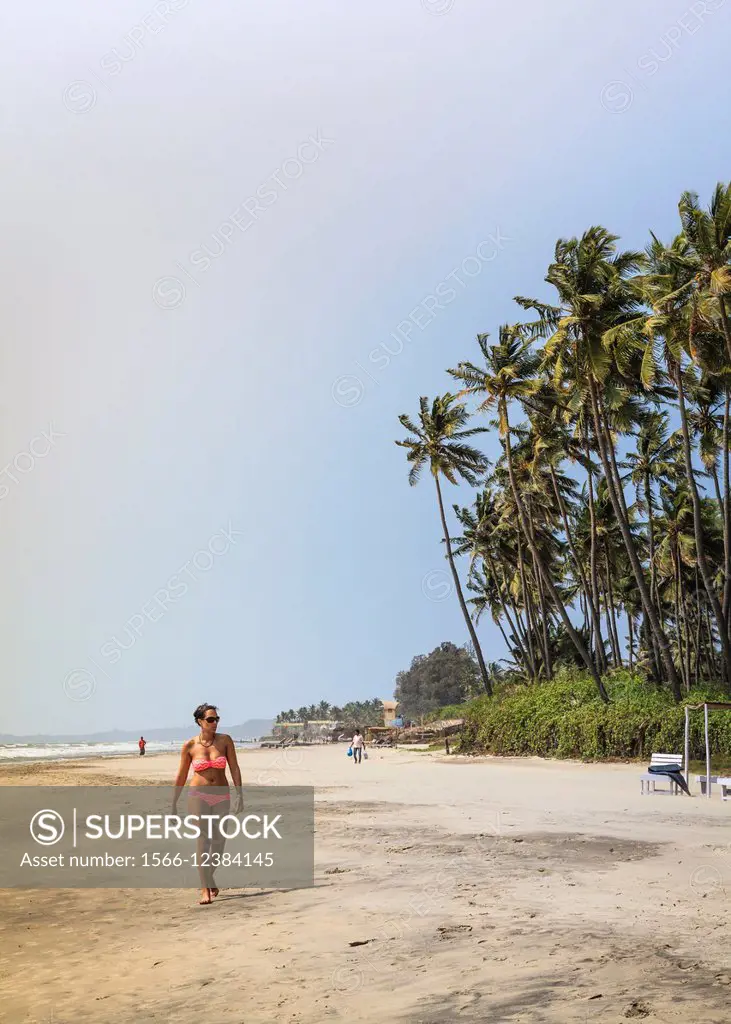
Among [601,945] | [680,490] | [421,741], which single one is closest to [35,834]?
[601,945]

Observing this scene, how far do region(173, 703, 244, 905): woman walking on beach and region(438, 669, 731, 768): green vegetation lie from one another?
18.6 meters

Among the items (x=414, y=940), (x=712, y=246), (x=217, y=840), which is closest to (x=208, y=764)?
(x=217, y=840)

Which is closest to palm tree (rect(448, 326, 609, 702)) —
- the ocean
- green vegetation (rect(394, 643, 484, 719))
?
the ocean

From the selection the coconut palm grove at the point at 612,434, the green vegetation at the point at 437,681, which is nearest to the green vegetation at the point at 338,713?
the green vegetation at the point at 437,681

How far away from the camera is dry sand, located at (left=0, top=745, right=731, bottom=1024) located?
16.4 ft

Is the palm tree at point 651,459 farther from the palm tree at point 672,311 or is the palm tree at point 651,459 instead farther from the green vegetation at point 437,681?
the green vegetation at point 437,681

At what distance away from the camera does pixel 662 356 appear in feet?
98.9

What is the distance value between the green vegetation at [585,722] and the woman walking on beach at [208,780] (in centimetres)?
1863

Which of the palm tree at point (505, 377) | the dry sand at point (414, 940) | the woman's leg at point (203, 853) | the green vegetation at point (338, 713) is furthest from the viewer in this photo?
the green vegetation at point (338, 713)

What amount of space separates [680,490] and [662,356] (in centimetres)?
1660

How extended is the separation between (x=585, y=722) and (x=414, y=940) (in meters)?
23.4

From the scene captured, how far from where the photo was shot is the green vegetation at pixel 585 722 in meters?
25.0

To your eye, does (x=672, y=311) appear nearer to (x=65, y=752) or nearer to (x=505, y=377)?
(x=505, y=377)

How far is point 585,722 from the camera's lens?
28469 millimetres
